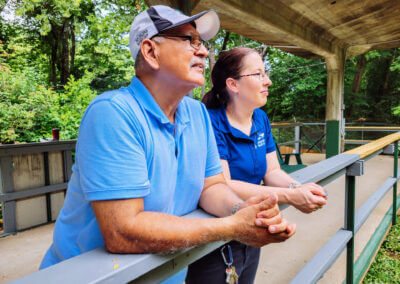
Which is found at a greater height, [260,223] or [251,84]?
[251,84]

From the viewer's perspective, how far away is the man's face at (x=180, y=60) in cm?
103

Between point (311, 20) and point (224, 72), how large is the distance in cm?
384

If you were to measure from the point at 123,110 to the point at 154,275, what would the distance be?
1.46 feet

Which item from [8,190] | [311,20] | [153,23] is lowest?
[8,190]

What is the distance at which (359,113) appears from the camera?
62.6 feet

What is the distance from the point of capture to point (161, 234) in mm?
763

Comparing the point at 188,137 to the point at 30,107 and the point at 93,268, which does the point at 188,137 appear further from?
the point at 30,107

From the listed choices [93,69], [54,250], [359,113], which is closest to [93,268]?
[54,250]

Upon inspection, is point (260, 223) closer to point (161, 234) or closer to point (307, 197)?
point (161, 234)

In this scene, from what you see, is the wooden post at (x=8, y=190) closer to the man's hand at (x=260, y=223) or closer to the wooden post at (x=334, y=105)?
the man's hand at (x=260, y=223)

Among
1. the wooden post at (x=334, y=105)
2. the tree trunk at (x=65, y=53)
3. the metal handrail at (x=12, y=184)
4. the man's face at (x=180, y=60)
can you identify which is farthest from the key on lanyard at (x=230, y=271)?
the tree trunk at (x=65, y=53)

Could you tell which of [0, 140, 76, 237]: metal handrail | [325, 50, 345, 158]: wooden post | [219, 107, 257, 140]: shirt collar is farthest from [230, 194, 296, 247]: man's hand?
[325, 50, 345, 158]: wooden post

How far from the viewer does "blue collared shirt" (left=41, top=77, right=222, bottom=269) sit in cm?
78

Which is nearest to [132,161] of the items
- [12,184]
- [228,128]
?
[228,128]
